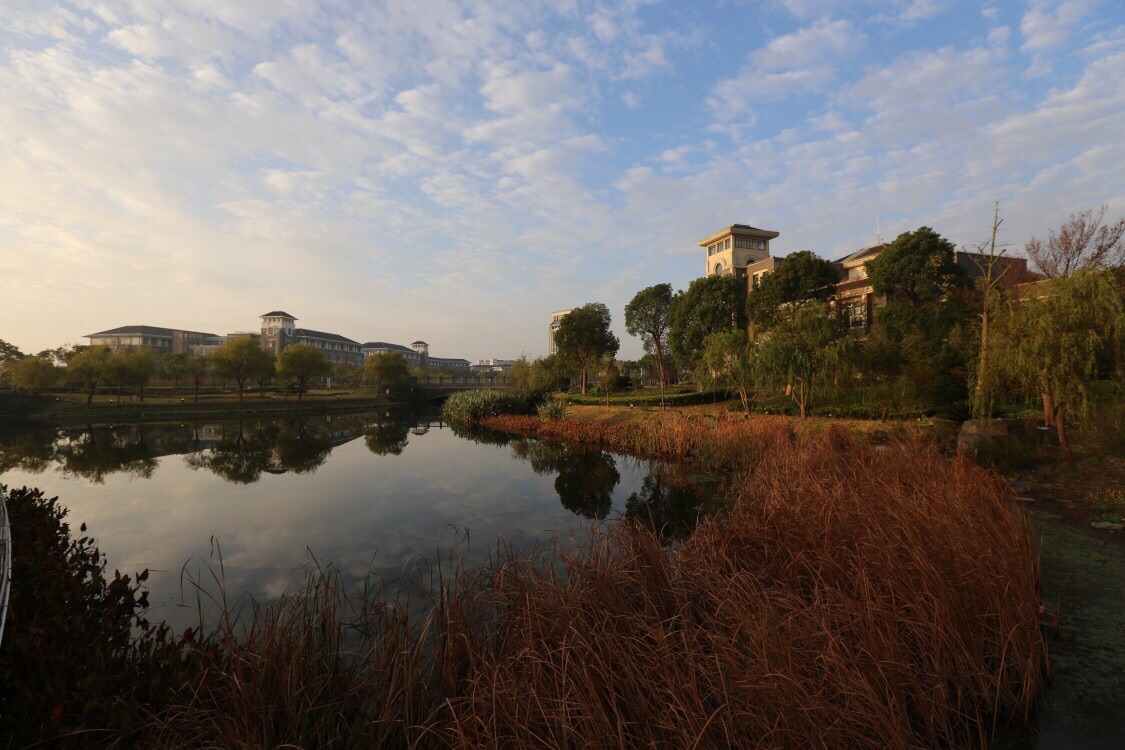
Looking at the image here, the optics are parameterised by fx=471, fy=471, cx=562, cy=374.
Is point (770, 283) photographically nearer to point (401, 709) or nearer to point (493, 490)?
point (493, 490)

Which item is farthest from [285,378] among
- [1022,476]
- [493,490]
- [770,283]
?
[1022,476]

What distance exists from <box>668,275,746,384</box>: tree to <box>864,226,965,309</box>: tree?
11.4 m

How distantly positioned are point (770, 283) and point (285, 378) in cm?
4807

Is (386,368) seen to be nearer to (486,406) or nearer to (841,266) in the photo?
(486,406)

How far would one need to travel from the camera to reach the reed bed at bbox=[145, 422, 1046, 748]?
3.06 m

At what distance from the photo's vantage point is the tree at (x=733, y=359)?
23.5 metres

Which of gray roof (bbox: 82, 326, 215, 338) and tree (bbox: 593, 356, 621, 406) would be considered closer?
tree (bbox: 593, 356, 621, 406)

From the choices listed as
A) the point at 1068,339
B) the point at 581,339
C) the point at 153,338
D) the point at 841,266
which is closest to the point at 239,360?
the point at 581,339

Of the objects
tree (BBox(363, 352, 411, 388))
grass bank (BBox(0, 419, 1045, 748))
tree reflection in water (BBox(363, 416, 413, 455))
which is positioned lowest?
tree reflection in water (BBox(363, 416, 413, 455))

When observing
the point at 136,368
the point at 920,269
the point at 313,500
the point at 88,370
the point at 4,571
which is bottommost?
the point at 313,500

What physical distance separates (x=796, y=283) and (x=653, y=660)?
122 feet

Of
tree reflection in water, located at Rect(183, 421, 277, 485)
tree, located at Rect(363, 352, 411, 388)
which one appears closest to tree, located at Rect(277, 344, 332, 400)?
tree, located at Rect(363, 352, 411, 388)

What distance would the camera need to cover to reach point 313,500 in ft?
45.3

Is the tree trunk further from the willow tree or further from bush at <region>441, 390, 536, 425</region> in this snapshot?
bush at <region>441, 390, 536, 425</region>
